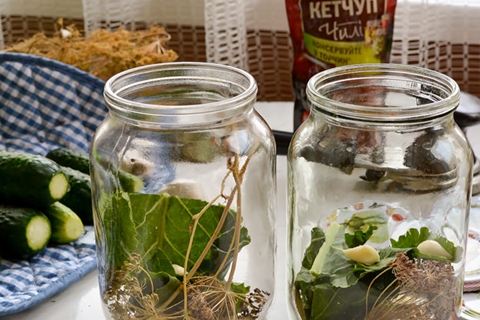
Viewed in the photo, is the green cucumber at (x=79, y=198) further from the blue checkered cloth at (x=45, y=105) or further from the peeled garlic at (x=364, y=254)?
the peeled garlic at (x=364, y=254)

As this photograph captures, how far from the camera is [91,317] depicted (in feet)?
2.53

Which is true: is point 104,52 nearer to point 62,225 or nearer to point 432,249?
point 62,225

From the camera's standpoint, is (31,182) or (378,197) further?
(31,182)

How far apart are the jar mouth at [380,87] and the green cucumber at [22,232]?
39 centimetres

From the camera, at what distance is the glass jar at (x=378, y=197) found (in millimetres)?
608

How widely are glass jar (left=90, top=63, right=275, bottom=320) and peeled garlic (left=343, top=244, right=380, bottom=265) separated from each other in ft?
0.28

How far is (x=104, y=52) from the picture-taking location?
121cm

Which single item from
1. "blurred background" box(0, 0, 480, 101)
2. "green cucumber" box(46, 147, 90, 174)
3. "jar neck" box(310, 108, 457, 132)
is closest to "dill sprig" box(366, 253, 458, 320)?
"jar neck" box(310, 108, 457, 132)

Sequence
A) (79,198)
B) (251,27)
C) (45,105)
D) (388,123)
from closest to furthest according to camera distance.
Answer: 1. (388,123)
2. (79,198)
3. (45,105)
4. (251,27)

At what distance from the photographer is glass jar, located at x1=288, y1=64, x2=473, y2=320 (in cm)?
61

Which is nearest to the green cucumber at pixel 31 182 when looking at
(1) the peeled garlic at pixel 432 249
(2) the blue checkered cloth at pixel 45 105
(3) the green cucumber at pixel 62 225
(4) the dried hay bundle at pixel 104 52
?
(3) the green cucumber at pixel 62 225

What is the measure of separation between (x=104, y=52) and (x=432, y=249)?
2.43ft

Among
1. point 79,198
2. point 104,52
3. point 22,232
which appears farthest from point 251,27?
point 22,232

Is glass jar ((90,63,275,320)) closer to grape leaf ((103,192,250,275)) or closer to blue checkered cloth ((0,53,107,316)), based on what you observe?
grape leaf ((103,192,250,275))
